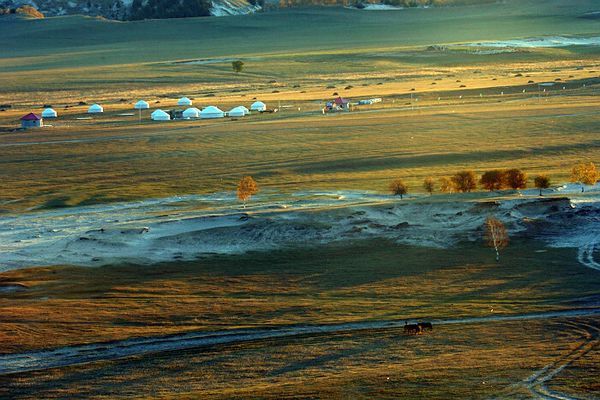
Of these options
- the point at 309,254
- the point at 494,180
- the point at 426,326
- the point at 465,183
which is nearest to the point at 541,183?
the point at 494,180

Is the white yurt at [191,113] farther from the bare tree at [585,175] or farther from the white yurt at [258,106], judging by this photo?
the bare tree at [585,175]

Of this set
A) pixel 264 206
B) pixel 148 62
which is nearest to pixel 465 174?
pixel 264 206

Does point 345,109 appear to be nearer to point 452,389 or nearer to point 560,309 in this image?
point 560,309

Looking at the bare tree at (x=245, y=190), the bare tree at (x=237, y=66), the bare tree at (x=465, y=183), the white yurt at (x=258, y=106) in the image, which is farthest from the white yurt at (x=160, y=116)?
the bare tree at (x=237, y=66)

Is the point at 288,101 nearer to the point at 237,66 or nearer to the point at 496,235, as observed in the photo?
the point at 237,66

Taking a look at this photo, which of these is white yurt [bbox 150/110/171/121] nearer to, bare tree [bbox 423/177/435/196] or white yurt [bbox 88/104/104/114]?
white yurt [bbox 88/104/104/114]

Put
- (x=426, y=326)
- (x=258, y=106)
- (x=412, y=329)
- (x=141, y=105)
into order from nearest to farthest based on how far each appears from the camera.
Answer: (x=412, y=329)
(x=426, y=326)
(x=258, y=106)
(x=141, y=105)
